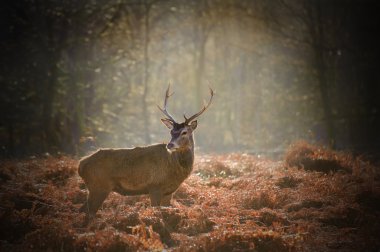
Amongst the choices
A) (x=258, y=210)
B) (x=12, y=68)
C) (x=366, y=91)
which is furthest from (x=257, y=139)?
(x=258, y=210)

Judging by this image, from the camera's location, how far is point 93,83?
26703mm

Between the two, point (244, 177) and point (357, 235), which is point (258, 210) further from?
point (244, 177)

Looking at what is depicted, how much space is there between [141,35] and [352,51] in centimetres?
1391

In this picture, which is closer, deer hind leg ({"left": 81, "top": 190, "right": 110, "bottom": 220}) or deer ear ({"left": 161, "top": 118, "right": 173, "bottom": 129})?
deer hind leg ({"left": 81, "top": 190, "right": 110, "bottom": 220})

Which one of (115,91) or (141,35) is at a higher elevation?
(141,35)

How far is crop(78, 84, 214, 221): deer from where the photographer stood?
1031 centimetres

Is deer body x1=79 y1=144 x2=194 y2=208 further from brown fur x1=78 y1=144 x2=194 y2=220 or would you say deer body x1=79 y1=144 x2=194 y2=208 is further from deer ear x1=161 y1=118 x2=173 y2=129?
deer ear x1=161 y1=118 x2=173 y2=129

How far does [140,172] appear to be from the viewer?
34.3 ft

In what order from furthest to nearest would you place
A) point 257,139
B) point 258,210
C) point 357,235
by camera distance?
1. point 257,139
2. point 258,210
3. point 357,235

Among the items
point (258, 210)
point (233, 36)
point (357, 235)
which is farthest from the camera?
point (233, 36)

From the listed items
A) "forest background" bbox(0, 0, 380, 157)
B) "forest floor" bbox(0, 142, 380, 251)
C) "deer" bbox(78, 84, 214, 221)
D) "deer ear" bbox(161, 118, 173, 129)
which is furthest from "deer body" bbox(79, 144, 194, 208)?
"forest background" bbox(0, 0, 380, 157)

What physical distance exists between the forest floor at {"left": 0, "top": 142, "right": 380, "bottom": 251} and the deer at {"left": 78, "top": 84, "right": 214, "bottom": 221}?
0.42 meters

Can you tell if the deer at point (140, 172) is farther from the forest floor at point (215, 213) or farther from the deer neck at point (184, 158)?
the forest floor at point (215, 213)

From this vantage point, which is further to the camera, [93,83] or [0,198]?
[93,83]
